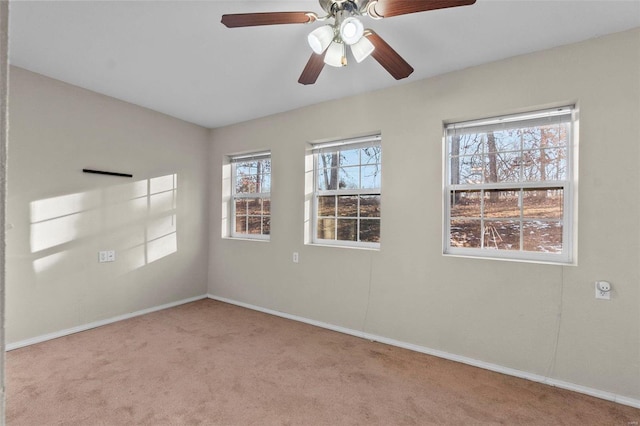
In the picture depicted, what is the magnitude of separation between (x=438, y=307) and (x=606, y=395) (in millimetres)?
1178

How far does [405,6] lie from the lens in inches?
60.4

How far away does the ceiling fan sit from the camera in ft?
5.05

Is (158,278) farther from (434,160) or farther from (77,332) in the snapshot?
(434,160)

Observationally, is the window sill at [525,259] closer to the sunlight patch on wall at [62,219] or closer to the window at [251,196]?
the window at [251,196]

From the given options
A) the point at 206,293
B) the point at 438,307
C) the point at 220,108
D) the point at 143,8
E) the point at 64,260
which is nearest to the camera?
the point at 143,8

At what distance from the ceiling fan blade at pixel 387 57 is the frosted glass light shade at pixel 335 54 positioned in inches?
7.0

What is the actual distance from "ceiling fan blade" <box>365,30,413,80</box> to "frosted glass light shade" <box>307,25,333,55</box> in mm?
216

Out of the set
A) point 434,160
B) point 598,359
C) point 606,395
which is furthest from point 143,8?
point 606,395

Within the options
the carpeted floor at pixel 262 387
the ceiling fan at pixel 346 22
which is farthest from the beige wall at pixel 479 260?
the ceiling fan at pixel 346 22

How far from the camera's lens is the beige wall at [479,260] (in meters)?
2.12

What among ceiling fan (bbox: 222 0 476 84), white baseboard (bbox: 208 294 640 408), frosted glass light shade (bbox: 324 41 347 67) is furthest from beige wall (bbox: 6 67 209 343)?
frosted glass light shade (bbox: 324 41 347 67)

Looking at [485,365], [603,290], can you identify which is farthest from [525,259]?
[485,365]

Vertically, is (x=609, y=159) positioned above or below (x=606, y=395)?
above

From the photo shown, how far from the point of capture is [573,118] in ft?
7.73
